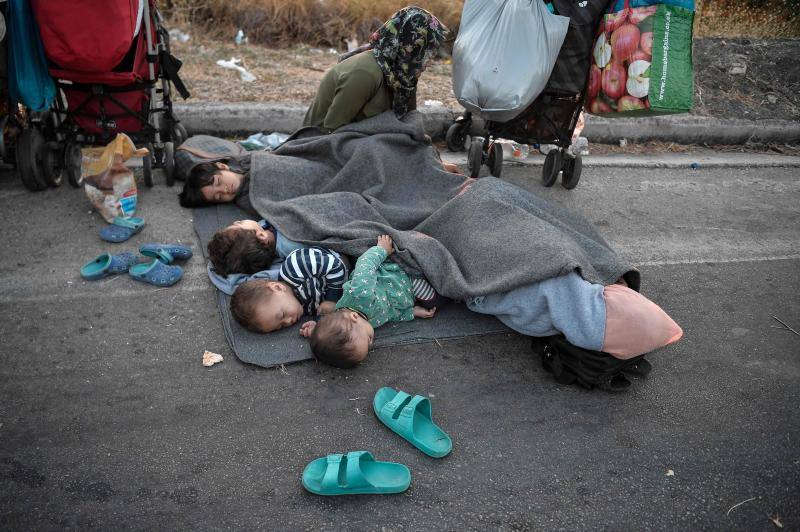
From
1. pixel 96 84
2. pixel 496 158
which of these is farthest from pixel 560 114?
pixel 96 84

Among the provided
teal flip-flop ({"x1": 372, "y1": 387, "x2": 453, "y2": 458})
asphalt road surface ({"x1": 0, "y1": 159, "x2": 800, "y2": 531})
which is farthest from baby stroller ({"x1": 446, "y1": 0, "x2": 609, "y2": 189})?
teal flip-flop ({"x1": 372, "y1": 387, "x2": 453, "y2": 458})

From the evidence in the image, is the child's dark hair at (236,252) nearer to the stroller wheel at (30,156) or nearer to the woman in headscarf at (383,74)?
the woman in headscarf at (383,74)

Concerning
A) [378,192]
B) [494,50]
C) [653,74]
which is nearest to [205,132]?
[378,192]

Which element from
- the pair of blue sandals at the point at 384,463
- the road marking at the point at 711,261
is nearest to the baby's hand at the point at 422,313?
the pair of blue sandals at the point at 384,463

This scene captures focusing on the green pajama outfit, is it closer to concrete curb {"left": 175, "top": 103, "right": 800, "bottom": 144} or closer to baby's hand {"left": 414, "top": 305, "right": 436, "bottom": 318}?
baby's hand {"left": 414, "top": 305, "right": 436, "bottom": 318}

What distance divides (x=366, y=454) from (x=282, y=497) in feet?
1.01

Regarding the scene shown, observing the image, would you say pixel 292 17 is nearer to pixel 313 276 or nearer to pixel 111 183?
pixel 111 183

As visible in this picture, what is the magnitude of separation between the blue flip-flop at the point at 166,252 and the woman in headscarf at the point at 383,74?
1320 mm

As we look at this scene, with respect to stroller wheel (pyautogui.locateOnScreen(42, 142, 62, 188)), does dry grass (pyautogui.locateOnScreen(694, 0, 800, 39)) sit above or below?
above

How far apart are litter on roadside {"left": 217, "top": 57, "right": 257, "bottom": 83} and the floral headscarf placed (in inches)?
85.5

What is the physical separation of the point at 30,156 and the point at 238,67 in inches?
109

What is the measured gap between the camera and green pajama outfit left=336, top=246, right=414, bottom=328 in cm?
255

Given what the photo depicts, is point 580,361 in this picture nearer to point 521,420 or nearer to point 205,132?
point 521,420

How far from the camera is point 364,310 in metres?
2.55
